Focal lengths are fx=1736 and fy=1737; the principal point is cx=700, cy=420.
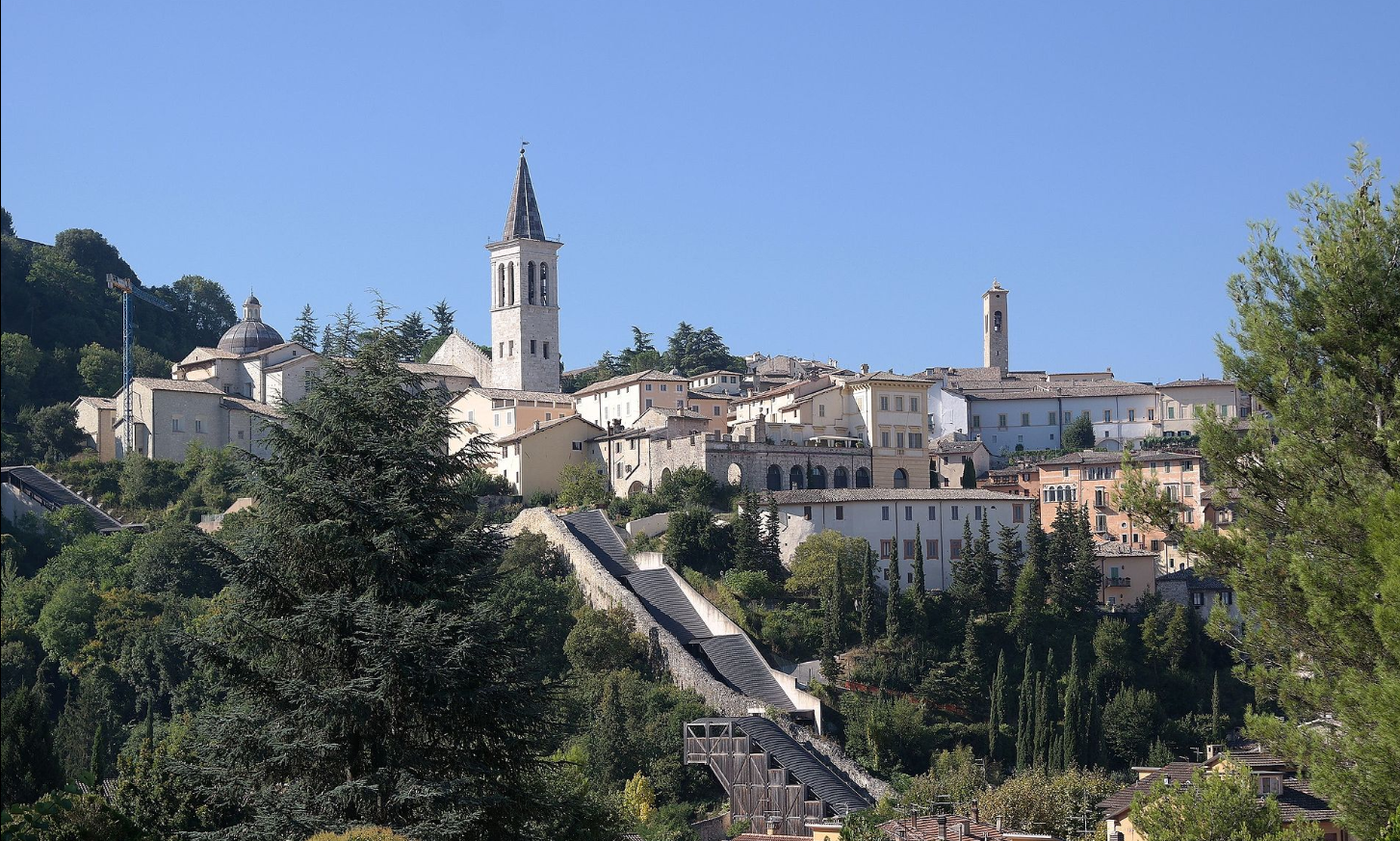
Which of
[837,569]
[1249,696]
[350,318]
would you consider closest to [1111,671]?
[1249,696]

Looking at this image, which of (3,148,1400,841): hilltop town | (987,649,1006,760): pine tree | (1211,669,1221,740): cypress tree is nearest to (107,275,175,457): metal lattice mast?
(3,148,1400,841): hilltop town

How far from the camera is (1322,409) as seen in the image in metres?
17.8

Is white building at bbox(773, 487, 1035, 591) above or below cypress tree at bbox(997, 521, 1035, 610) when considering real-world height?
above

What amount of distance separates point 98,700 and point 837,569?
27.3 metres

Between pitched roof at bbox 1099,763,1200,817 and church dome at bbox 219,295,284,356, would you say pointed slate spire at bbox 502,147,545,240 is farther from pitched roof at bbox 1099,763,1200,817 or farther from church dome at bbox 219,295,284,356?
pitched roof at bbox 1099,763,1200,817

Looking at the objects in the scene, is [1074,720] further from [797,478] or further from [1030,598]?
[797,478]

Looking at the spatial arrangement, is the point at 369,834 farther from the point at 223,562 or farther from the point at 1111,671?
the point at 1111,671

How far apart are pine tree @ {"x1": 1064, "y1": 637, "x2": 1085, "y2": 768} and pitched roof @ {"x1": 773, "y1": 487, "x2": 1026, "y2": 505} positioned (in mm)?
10860

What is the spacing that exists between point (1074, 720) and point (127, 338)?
62736 mm

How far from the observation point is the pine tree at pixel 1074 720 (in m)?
57.0

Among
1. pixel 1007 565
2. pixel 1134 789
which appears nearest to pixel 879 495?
pixel 1007 565

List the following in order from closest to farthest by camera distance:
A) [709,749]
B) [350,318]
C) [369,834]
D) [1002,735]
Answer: [369,834] → [350,318] → [709,749] → [1002,735]

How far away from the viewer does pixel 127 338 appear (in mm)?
99188

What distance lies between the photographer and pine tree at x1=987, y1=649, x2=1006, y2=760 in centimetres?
5806
